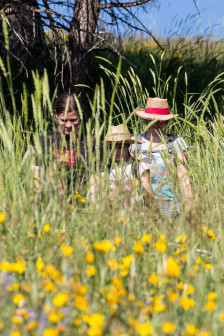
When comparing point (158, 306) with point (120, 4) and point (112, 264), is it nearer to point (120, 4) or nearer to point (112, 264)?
point (112, 264)

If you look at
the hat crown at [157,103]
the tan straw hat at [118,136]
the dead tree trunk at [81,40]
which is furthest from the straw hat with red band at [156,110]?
the dead tree trunk at [81,40]

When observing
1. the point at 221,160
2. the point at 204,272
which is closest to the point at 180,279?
the point at 204,272

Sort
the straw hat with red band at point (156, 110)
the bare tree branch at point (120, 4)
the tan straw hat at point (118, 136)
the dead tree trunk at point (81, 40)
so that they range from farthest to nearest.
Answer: the bare tree branch at point (120, 4) < the dead tree trunk at point (81, 40) < the straw hat with red band at point (156, 110) < the tan straw hat at point (118, 136)

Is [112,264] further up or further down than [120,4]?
further down

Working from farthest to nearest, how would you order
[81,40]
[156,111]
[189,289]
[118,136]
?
[81,40]
[156,111]
[118,136]
[189,289]

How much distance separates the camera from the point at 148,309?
1.72 metres

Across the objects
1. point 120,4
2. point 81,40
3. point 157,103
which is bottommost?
point 157,103

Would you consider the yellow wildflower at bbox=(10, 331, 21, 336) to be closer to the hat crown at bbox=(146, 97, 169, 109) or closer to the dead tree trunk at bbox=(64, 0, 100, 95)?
the hat crown at bbox=(146, 97, 169, 109)

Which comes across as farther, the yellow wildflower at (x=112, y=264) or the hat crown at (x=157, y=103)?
the hat crown at (x=157, y=103)

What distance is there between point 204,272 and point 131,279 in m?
0.52

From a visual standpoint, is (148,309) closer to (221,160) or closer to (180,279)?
(180,279)

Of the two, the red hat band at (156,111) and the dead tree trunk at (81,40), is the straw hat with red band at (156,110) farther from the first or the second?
the dead tree trunk at (81,40)

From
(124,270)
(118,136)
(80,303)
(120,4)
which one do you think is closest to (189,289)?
(124,270)

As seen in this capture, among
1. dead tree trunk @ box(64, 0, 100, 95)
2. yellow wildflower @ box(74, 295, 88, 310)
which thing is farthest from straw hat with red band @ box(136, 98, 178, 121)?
yellow wildflower @ box(74, 295, 88, 310)
